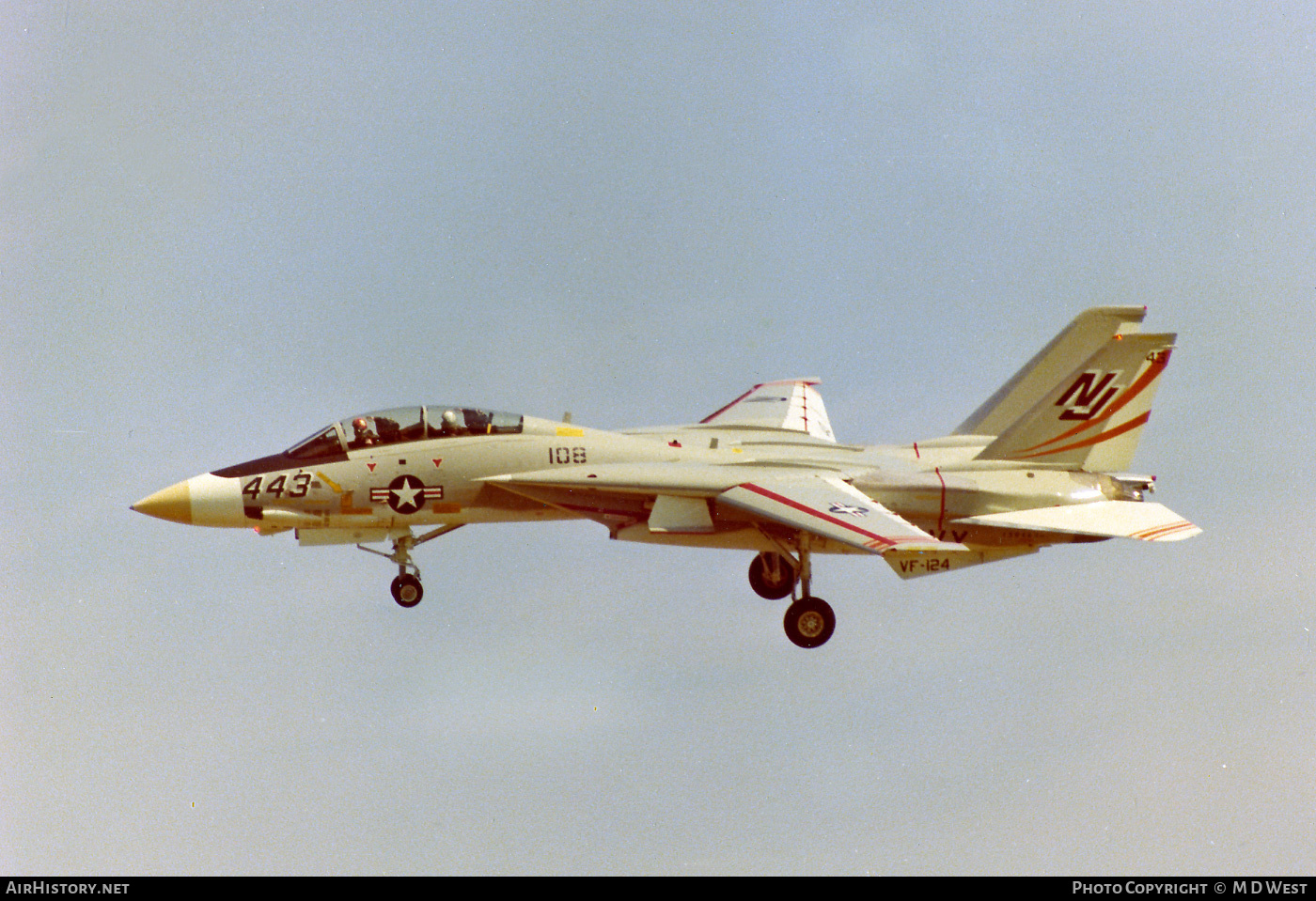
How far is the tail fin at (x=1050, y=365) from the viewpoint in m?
25.4

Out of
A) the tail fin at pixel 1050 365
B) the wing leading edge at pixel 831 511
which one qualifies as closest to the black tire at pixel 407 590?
the wing leading edge at pixel 831 511

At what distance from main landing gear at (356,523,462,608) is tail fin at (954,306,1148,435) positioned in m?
9.01

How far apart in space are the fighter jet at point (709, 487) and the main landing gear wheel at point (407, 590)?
2cm

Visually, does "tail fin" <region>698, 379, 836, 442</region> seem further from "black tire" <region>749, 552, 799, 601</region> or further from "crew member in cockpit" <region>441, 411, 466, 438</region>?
"crew member in cockpit" <region>441, 411, 466, 438</region>

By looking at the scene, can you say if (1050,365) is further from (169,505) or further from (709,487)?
(169,505)

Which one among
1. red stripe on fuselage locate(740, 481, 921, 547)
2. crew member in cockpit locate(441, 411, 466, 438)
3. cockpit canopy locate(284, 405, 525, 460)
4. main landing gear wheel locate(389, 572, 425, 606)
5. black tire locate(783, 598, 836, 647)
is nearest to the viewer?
red stripe on fuselage locate(740, 481, 921, 547)

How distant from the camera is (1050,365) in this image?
2586 centimetres

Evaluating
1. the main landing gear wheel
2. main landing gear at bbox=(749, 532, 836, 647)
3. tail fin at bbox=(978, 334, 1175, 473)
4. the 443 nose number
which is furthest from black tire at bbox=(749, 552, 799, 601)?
the 443 nose number

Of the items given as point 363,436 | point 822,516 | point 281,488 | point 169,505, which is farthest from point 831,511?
Answer: point 169,505

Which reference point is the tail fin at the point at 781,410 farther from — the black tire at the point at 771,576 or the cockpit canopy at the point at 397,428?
the cockpit canopy at the point at 397,428

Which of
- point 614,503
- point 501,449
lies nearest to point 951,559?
point 614,503

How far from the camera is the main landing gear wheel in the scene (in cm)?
2303

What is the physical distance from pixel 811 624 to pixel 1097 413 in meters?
5.69
